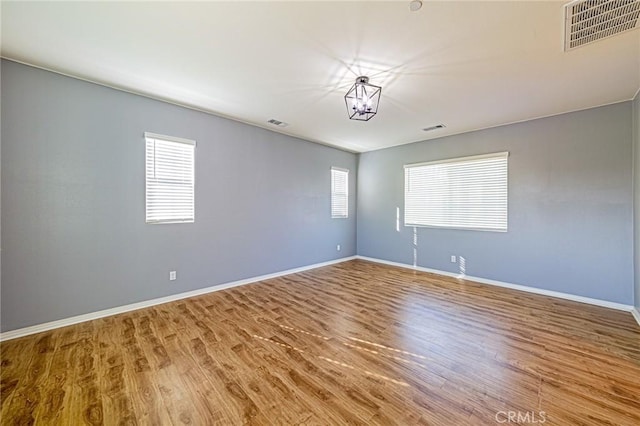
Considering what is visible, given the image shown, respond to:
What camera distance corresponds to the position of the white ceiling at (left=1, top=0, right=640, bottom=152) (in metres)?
1.94

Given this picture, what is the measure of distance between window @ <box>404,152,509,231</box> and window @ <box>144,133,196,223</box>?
14.5ft

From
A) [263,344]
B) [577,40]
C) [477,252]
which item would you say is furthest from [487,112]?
[263,344]

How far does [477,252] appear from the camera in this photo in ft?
15.5

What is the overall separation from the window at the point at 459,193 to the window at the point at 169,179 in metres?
4.42

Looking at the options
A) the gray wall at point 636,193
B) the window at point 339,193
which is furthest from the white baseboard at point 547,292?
the window at point 339,193

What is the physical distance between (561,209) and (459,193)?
149 cm

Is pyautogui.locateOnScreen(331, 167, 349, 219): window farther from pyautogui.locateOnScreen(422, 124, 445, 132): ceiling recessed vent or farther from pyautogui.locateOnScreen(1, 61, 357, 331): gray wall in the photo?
pyautogui.locateOnScreen(422, 124, 445, 132): ceiling recessed vent

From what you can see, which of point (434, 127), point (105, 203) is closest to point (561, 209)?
point (434, 127)

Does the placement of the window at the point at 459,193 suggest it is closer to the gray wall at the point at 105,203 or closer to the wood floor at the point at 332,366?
the wood floor at the point at 332,366

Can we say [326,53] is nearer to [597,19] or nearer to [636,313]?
[597,19]

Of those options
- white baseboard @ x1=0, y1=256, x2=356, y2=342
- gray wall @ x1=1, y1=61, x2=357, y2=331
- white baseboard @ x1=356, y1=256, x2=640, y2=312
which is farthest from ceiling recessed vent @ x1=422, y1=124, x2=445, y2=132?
white baseboard @ x1=0, y1=256, x2=356, y2=342

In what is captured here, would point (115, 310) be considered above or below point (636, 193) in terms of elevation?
below

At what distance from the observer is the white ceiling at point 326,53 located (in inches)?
76.2

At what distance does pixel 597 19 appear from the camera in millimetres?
1968
